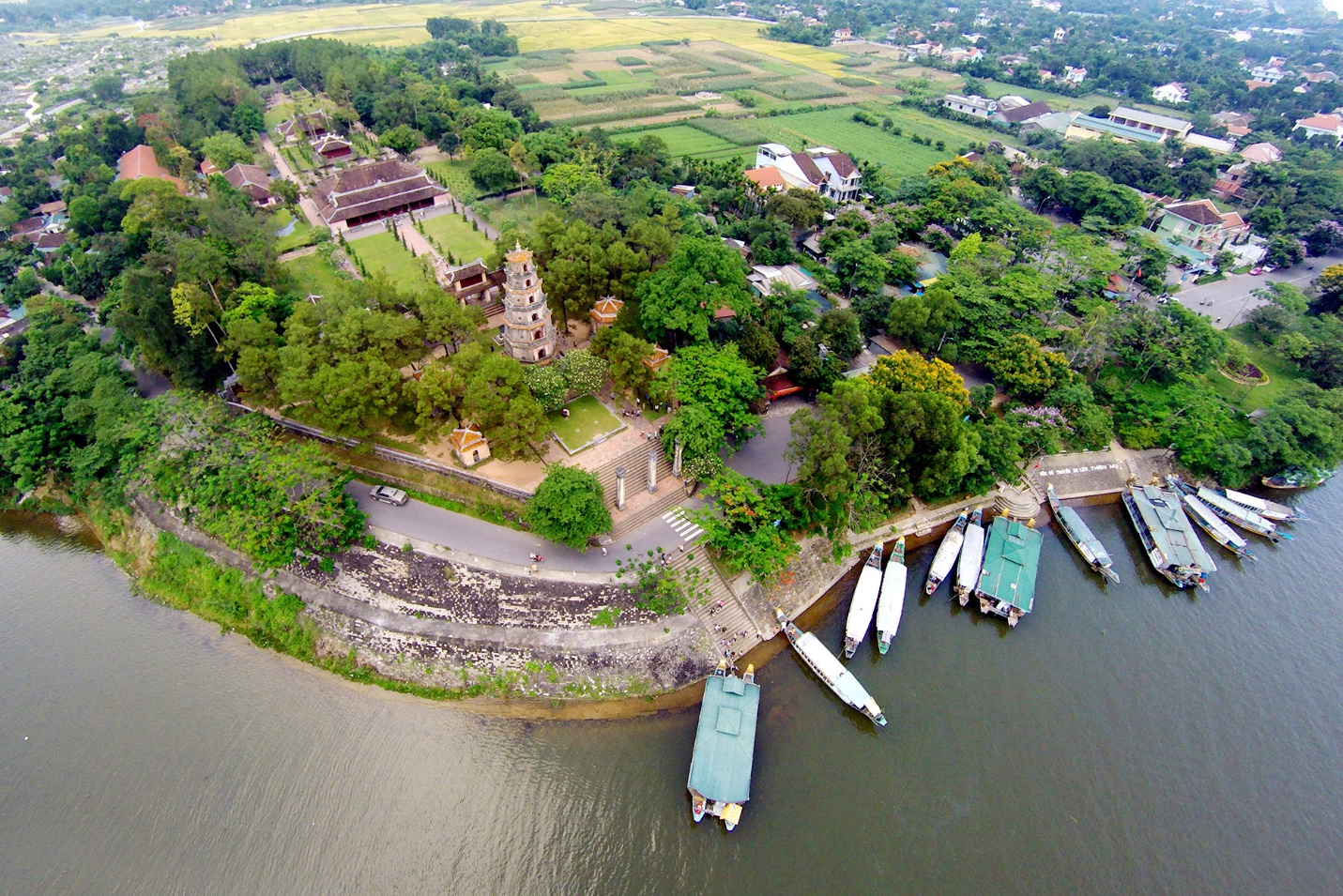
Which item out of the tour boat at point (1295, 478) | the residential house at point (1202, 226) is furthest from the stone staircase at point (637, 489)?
the residential house at point (1202, 226)

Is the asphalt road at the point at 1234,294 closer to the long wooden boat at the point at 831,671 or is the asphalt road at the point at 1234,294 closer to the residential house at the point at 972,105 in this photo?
the long wooden boat at the point at 831,671

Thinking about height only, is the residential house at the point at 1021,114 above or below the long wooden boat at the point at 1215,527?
above

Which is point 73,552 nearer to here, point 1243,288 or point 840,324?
point 840,324

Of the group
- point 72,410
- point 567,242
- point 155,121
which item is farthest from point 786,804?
point 155,121

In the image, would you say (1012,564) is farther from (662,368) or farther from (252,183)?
(252,183)

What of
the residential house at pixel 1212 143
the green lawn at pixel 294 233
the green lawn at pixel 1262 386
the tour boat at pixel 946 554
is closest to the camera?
the tour boat at pixel 946 554

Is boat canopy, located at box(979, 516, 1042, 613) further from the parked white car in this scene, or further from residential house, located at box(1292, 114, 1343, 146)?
residential house, located at box(1292, 114, 1343, 146)

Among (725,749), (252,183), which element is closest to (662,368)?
(725,749)
